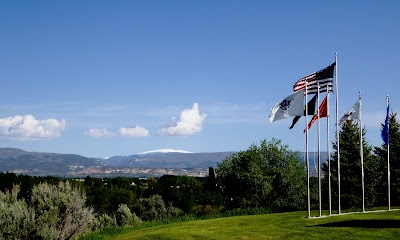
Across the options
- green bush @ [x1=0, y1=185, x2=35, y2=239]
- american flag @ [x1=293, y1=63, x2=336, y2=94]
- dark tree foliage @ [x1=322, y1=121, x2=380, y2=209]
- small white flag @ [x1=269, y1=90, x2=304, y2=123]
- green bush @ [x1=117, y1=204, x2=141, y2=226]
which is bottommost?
green bush @ [x1=117, y1=204, x2=141, y2=226]

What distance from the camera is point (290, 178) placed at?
257ft

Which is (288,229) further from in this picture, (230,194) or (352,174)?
(230,194)

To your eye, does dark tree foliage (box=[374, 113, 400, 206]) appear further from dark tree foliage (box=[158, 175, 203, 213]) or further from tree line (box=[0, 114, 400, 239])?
dark tree foliage (box=[158, 175, 203, 213])

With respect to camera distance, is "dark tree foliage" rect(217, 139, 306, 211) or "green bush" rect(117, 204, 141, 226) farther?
"dark tree foliage" rect(217, 139, 306, 211)

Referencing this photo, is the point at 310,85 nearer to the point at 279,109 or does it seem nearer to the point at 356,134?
the point at 279,109

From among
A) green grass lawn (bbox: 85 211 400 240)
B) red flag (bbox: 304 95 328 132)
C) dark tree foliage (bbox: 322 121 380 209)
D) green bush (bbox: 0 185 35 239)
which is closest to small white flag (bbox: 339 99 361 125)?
red flag (bbox: 304 95 328 132)

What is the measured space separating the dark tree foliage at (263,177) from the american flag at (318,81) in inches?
1598

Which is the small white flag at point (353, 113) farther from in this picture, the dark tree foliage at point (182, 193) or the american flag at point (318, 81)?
the dark tree foliage at point (182, 193)

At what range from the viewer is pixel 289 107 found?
35281 mm

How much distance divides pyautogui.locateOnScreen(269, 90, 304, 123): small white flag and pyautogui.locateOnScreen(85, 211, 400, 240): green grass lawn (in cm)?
710

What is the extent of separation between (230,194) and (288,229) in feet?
171

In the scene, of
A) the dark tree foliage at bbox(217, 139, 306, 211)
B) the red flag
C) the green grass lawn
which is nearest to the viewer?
the green grass lawn

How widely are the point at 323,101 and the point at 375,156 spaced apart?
29.1 meters

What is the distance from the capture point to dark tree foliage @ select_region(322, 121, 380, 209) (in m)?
60.2
